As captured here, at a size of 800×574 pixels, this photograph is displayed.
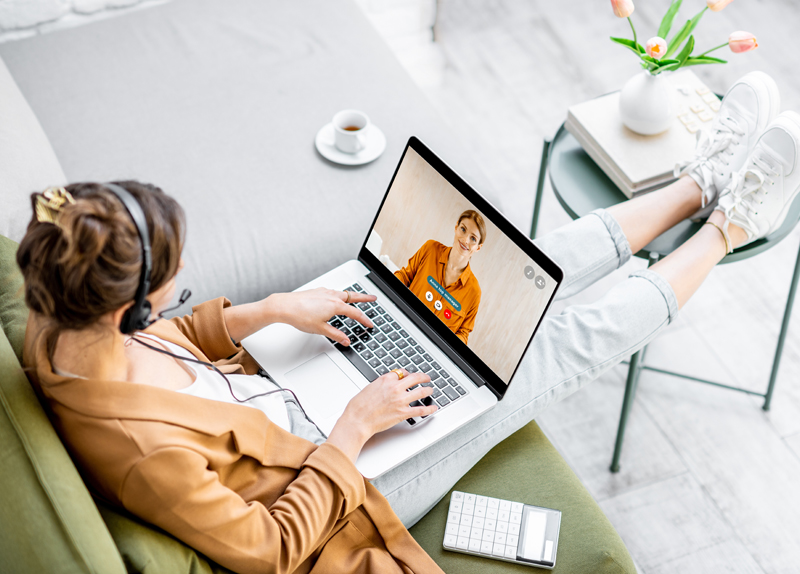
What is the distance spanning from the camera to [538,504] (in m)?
1.17

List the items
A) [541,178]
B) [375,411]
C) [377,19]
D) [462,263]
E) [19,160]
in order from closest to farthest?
[375,411] → [462,263] → [19,160] → [541,178] → [377,19]

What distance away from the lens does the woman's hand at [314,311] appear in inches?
49.3

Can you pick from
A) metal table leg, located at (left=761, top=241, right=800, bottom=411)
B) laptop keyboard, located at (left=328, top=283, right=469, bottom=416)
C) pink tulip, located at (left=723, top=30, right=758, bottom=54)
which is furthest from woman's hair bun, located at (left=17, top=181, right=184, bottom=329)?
metal table leg, located at (left=761, top=241, right=800, bottom=411)

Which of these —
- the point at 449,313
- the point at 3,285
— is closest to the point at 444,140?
the point at 449,313

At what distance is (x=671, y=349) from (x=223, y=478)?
141cm

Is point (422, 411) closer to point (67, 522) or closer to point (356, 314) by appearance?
point (356, 314)

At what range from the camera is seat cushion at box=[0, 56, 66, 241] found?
1.35 m

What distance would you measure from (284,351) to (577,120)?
892 mm

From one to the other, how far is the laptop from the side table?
47cm

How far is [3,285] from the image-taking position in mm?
1097

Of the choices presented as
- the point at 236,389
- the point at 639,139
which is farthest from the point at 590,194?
the point at 236,389

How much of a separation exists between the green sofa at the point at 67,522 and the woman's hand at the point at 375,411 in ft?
0.69

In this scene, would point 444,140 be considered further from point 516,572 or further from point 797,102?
point 797,102

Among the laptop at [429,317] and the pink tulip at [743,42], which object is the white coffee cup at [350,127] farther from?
the pink tulip at [743,42]
